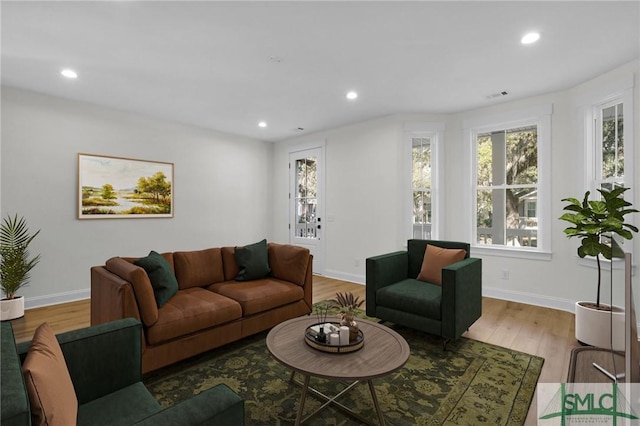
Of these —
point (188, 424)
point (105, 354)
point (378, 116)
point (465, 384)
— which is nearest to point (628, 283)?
point (188, 424)

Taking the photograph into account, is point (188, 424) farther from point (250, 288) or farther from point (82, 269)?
point (82, 269)

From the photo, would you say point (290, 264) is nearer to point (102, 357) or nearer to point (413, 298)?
point (413, 298)

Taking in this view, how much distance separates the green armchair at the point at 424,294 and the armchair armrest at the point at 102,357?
84.4 inches

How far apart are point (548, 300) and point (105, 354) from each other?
459 cm

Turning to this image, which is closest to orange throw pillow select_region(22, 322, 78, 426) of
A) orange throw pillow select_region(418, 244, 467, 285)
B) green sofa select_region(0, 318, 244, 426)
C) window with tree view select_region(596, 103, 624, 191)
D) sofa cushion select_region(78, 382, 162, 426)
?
green sofa select_region(0, 318, 244, 426)

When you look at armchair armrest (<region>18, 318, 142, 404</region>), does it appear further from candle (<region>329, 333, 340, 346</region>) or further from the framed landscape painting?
the framed landscape painting

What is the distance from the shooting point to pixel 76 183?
4262 millimetres

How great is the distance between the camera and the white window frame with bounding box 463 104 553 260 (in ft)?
13.2

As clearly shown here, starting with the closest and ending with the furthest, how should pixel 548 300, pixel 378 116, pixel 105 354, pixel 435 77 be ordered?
1. pixel 105 354
2. pixel 435 77
3. pixel 548 300
4. pixel 378 116

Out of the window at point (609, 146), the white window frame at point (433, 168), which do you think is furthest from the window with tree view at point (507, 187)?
the window at point (609, 146)

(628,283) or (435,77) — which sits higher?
(435,77)

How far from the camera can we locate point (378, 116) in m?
5.00

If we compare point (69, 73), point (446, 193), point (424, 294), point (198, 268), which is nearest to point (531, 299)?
point (446, 193)

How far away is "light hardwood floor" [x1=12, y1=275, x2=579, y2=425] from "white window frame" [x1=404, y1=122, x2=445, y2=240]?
1.28 meters
